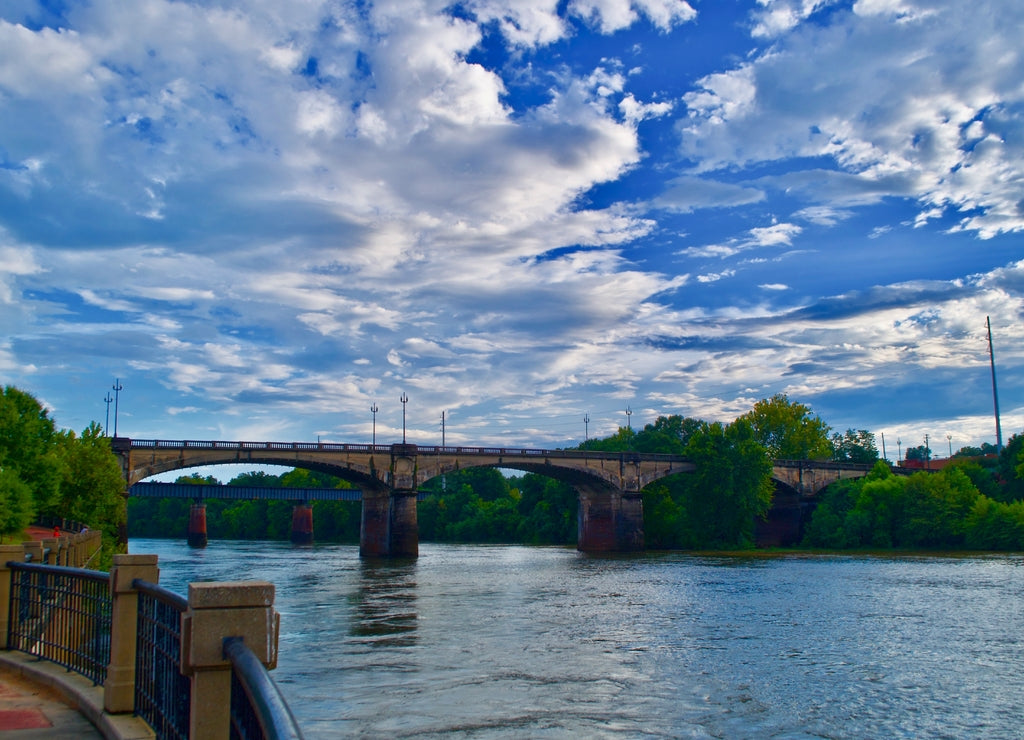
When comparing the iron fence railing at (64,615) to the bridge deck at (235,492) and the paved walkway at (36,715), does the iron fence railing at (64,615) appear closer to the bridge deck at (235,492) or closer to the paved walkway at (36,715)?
the paved walkway at (36,715)

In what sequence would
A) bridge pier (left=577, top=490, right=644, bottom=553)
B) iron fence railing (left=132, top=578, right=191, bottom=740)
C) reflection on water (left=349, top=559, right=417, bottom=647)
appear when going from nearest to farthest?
1. iron fence railing (left=132, top=578, right=191, bottom=740)
2. reflection on water (left=349, top=559, right=417, bottom=647)
3. bridge pier (left=577, top=490, right=644, bottom=553)

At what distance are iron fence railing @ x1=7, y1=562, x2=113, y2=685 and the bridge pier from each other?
76482 millimetres

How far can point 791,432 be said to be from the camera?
126 meters

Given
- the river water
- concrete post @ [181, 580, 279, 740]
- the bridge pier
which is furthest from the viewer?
the bridge pier

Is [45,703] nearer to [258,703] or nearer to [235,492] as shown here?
[258,703]

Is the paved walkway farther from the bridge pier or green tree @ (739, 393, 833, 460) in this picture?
green tree @ (739, 393, 833, 460)

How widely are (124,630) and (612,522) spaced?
81.7m

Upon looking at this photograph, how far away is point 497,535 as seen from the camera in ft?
412

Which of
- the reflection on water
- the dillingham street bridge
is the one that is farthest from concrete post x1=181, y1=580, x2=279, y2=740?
the dillingham street bridge

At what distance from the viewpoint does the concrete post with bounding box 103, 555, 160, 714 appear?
26.3ft

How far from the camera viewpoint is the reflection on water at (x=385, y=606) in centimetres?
2778

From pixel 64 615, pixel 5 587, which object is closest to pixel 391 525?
pixel 5 587

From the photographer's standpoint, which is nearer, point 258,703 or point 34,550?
point 258,703

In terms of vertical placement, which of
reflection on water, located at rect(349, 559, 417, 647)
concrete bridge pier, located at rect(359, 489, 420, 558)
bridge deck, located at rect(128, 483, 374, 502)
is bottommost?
reflection on water, located at rect(349, 559, 417, 647)
